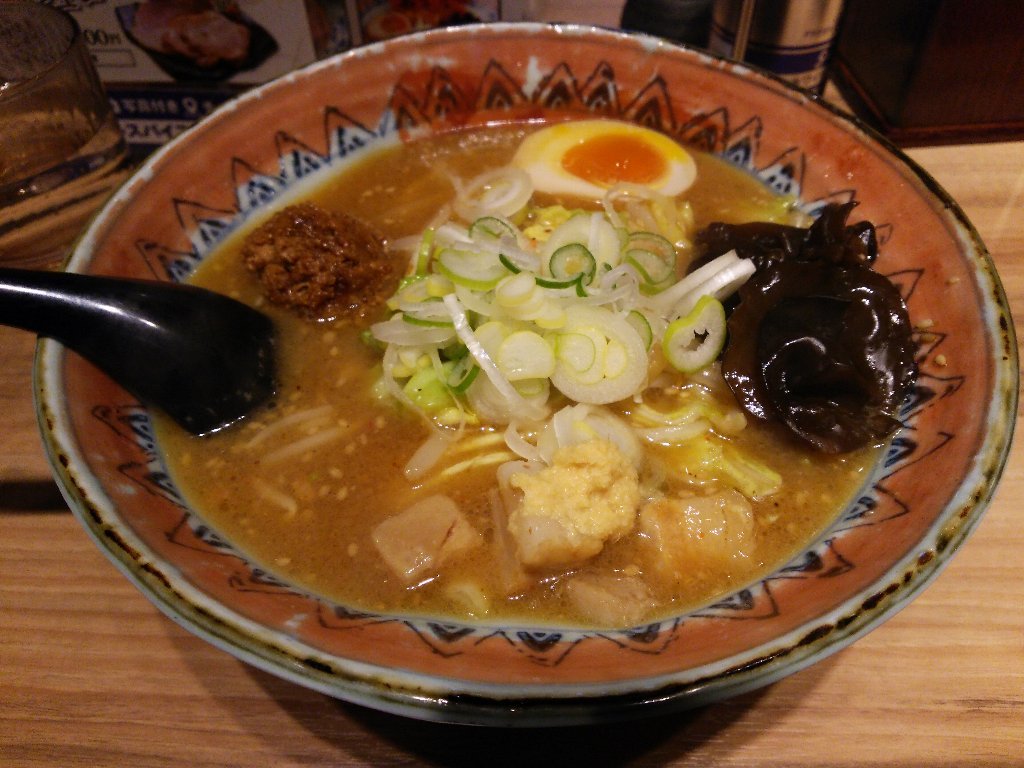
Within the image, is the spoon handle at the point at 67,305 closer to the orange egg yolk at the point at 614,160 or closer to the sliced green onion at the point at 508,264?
the sliced green onion at the point at 508,264

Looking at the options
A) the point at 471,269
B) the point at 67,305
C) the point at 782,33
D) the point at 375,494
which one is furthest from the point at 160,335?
the point at 782,33

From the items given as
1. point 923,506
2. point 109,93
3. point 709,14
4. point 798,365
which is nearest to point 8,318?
point 109,93

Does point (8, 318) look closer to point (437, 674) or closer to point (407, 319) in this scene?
point (407, 319)

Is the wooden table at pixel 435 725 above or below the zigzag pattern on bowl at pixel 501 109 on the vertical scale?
below

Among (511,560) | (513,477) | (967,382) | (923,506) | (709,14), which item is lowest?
(511,560)

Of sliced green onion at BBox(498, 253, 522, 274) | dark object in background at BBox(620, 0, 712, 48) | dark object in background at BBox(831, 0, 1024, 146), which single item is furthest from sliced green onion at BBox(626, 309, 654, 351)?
dark object in background at BBox(620, 0, 712, 48)

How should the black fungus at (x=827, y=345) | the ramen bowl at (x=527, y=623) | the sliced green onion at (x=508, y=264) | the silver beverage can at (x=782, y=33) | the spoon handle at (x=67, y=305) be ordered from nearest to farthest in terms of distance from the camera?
→ the ramen bowl at (x=527, y=623) < the spoon handle at (x=67, y=305) < the black fungus at (x=827, y=345) < the sliced green onion at (x=508, y=264) < the silver beverage can at (x=782, y=33)

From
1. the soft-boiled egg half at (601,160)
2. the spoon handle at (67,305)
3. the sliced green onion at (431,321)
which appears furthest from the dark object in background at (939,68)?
the spoon handle at (67,305)

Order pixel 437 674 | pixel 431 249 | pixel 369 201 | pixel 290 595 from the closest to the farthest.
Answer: pixel 437 674 → pixel 290 595 → pixel 431 249 → pixel 369 201
